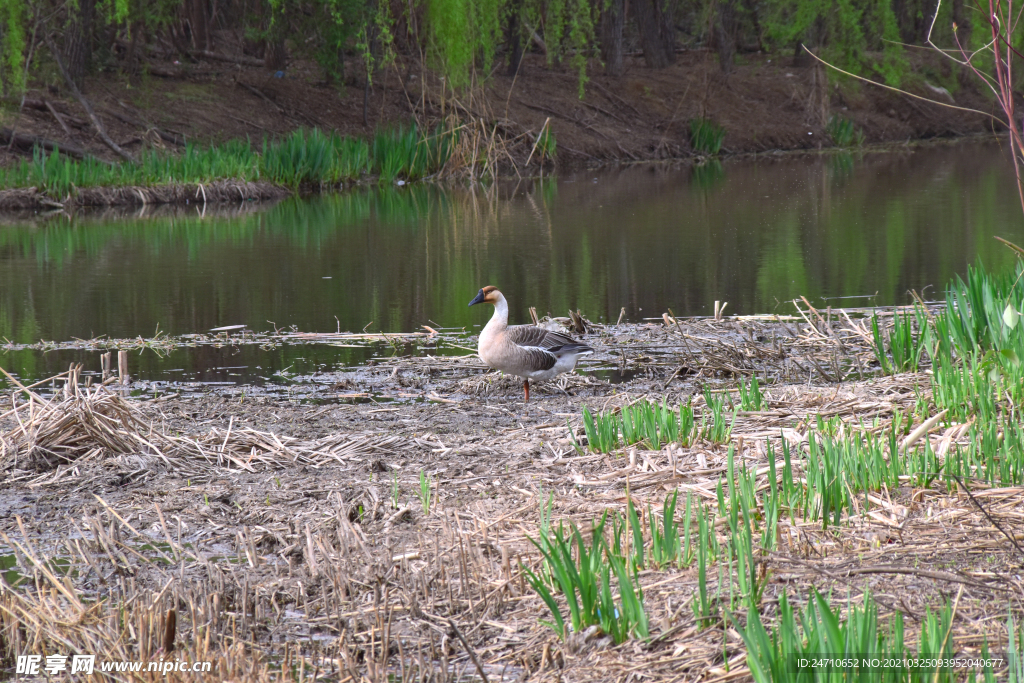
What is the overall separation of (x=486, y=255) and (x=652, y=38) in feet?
77.1

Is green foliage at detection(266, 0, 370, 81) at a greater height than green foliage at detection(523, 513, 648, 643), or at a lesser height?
greater

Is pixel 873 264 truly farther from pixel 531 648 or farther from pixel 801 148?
pixel 801 148

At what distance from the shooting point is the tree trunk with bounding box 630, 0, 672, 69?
1372 inches

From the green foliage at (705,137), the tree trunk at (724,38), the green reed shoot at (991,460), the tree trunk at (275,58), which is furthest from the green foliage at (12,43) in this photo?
the tree trunk at (724,38)

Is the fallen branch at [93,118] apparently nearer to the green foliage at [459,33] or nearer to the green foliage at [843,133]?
the green foliage at [459,33]

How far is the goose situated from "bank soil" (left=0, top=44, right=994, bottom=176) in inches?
644

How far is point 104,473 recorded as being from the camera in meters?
4.98

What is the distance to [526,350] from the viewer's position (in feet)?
22.1

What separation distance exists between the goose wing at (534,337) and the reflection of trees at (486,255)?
3.02 m

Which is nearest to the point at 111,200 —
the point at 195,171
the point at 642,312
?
the point at 195,171

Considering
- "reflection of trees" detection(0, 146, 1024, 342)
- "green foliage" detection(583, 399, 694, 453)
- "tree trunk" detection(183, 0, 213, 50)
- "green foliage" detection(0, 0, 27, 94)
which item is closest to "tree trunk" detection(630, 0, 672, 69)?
"tree trunk" detection(183, 0, 213, 50)

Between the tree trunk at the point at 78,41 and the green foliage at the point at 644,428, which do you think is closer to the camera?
the green foliage at the point at 644,428

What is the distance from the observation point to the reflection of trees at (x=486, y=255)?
10641 mm

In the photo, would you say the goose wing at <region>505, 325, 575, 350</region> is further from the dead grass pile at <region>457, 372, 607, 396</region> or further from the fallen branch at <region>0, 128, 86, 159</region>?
the fallen branch at <region>0, 128, 86, 159</region>
